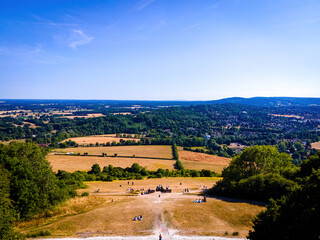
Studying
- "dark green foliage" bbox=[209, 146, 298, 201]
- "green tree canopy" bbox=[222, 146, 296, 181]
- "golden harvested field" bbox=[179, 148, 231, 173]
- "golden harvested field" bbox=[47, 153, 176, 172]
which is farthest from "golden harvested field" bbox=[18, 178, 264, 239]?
"golden harvested field" bbox=[179, 148, 231, 173]

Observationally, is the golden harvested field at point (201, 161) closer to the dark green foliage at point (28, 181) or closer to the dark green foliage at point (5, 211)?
the dark green foliage at point (28, 181)

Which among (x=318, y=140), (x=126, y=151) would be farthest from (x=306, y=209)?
(x=318, y=140)

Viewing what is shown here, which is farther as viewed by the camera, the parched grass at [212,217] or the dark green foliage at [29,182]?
the dark green foliage at [29,182]

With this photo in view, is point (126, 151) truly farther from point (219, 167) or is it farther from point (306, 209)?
point (306, 209)

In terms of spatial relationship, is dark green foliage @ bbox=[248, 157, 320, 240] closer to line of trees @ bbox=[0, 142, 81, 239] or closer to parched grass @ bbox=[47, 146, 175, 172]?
line of trees @ bbox=[0, 142, 81, 239]

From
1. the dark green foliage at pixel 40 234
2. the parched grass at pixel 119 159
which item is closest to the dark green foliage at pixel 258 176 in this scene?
the dark green foliage at pixel 40 234

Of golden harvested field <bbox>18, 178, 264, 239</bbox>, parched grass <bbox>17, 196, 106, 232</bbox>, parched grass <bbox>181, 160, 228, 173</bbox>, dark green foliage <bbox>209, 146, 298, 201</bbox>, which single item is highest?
dark green foliage <bbox>209, 146, 298, 201</bbox>
